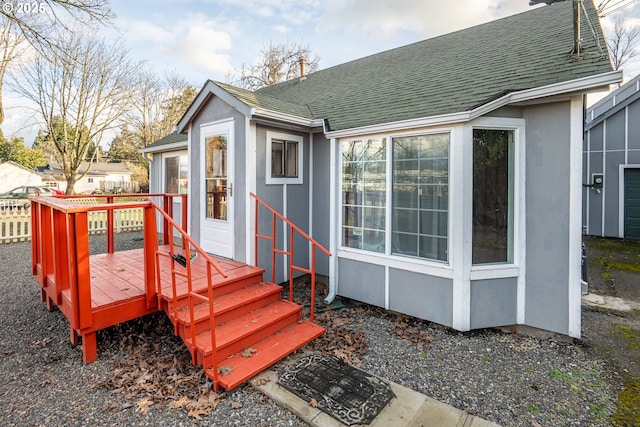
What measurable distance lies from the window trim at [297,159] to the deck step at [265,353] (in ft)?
7.97

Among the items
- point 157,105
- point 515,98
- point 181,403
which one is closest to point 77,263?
point 181,403

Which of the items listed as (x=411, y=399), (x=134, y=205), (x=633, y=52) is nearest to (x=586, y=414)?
(x=411, y=399)

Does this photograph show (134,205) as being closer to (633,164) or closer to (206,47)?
(633,164)

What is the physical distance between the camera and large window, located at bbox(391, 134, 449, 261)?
4.10m

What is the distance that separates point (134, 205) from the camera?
3424 mm

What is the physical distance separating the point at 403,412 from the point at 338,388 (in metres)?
0.59

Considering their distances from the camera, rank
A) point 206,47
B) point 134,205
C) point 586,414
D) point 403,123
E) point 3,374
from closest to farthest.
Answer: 1. point 586,414
2. point 3,374
3. point 134,205
4. point 403,123
5. point 206,47

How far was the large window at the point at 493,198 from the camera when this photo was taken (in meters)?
3.99

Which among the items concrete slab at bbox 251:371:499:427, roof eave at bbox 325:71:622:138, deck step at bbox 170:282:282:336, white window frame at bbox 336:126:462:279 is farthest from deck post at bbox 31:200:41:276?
roof eave at bbox 325:71:622:138

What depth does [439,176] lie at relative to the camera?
4.11m

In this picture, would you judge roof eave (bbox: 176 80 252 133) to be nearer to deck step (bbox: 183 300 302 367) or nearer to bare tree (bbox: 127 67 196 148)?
deck step (bbox: 183 300 302 367)

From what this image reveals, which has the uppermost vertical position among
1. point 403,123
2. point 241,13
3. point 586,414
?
point 241,13

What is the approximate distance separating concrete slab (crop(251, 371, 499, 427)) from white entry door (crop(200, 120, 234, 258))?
294 cm

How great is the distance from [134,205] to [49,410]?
1.89 meters
